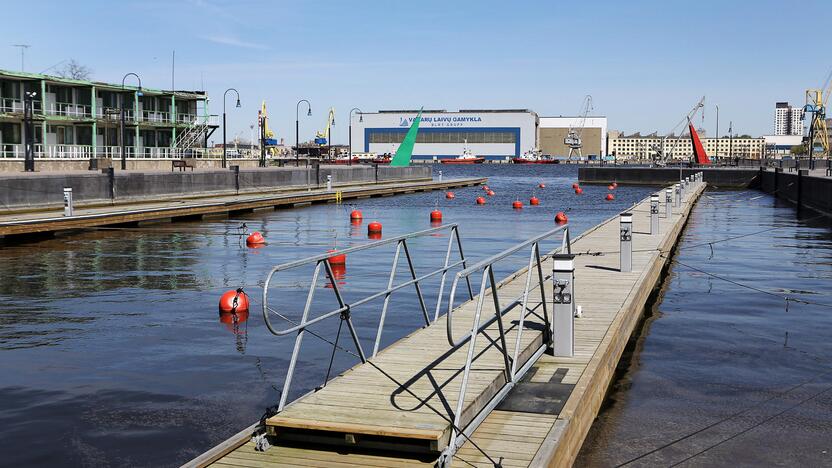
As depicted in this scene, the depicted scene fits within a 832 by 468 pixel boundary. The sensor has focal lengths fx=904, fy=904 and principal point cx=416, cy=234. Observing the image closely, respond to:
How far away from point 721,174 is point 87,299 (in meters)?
87.2

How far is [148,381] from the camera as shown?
492 inches

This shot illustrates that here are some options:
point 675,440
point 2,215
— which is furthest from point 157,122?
point 675,440

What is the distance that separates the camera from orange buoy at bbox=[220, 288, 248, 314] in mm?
17547

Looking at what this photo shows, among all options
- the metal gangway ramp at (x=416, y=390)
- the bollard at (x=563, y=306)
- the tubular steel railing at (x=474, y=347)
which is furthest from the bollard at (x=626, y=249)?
the bollard at (x=563, y=306)

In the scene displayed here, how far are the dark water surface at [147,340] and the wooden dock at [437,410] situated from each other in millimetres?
1889

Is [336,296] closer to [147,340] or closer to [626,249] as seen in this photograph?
[147,340]

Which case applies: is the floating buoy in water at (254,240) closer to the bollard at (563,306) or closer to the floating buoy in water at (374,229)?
the floating buoy in water at (374,229)

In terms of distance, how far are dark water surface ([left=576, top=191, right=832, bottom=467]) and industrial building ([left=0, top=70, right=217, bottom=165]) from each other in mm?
51569

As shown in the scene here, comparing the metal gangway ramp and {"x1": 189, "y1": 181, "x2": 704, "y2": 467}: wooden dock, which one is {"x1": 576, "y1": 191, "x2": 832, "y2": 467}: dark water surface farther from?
the metal gangway ramp

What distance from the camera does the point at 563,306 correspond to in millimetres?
11109

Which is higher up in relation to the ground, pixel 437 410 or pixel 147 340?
pixel 437 410

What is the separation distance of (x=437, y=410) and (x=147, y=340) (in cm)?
825

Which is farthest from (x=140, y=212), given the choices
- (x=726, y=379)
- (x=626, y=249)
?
(x=726, y=379)

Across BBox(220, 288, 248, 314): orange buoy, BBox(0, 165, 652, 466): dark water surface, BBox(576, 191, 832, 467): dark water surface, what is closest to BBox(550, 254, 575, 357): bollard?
BBox(576, 191, 832, 467): dark water surface
